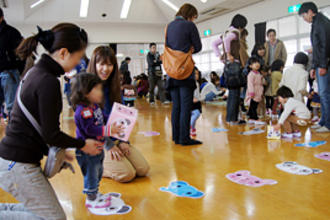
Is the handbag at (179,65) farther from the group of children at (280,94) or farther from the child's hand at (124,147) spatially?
the child's hand at (124,147)

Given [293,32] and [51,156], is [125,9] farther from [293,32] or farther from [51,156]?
[51,156]

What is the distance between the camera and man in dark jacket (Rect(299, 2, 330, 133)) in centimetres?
348

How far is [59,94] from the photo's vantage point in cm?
122

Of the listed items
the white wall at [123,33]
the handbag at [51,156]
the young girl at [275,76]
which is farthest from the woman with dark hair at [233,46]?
the white wall at [123,33]

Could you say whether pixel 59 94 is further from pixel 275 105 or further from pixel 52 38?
pixel 275 105

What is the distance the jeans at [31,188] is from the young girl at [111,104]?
2.68 feet

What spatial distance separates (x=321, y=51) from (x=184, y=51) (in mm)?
1634

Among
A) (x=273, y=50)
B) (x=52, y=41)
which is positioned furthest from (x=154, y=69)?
(x=52, y=41)

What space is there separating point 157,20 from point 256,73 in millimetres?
9043

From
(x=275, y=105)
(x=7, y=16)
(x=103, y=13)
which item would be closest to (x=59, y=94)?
(x=275, y=105)

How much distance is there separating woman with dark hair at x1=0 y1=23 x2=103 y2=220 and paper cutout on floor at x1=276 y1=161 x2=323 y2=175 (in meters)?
1.59

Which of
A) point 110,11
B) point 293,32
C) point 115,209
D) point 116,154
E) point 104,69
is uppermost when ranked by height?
point 110,11

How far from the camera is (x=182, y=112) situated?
3215 mm

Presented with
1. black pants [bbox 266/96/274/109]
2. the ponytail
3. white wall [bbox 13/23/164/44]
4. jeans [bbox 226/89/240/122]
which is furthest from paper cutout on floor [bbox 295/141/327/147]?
white wall [bbox 13/23/164/44]
